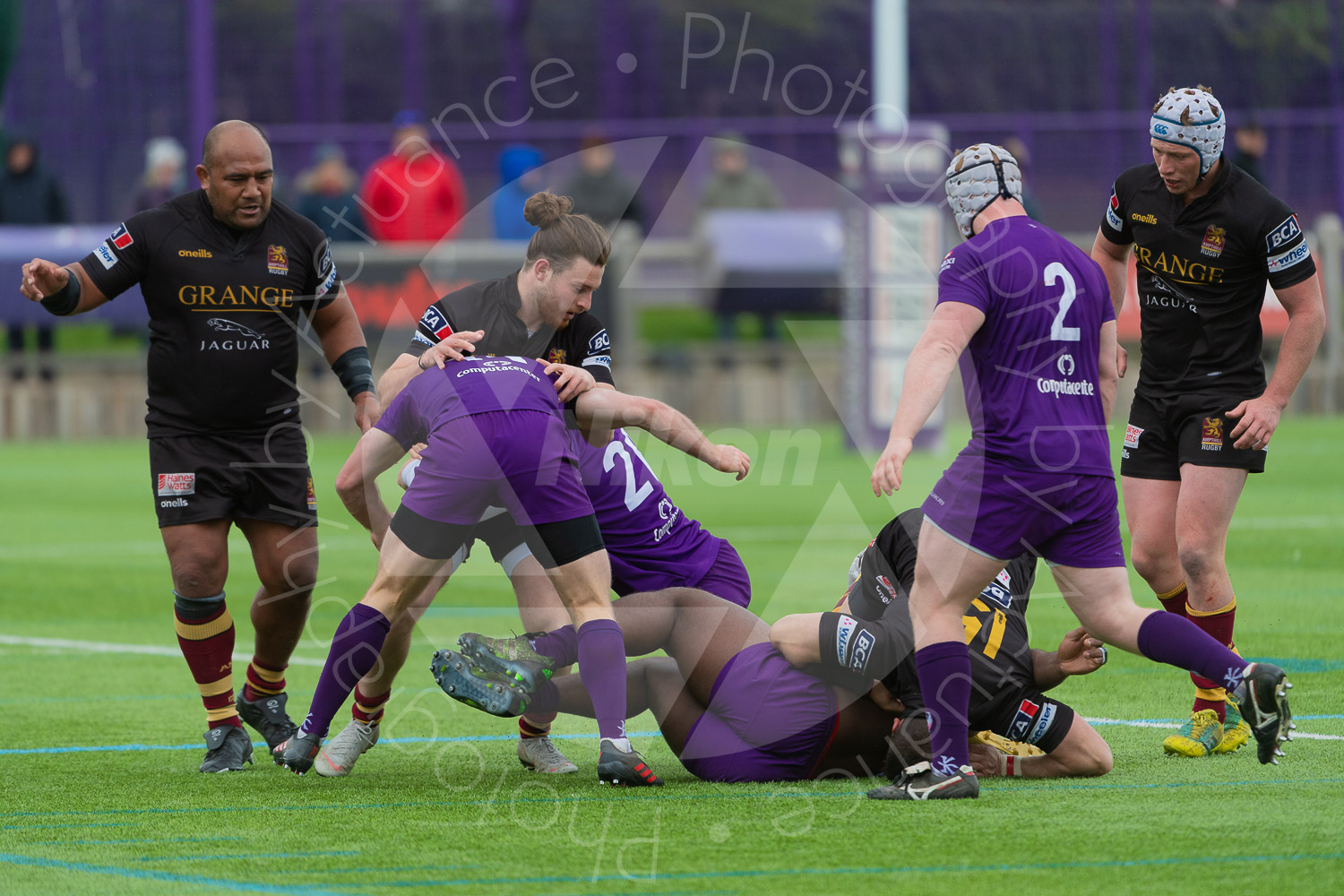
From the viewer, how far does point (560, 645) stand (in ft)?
18.7

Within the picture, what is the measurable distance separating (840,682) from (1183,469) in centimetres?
168

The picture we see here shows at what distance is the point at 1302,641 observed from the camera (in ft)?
26.4

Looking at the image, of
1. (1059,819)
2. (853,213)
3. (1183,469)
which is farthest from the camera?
(853,213)

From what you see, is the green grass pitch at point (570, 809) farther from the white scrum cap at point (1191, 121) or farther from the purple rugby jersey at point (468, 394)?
the white scrum cap at point (1191, 121)

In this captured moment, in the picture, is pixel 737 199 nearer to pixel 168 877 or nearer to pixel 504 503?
pixel 504 503

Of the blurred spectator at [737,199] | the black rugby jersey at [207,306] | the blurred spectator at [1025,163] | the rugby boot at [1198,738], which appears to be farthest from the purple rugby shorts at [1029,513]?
the blurred spectator at [737,199]

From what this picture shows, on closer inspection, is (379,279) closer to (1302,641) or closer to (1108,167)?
(1108,167)

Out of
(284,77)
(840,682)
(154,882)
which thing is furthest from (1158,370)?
(284,77)

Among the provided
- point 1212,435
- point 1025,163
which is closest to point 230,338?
point 1212,435

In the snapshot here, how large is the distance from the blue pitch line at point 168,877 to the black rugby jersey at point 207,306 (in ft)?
6.52

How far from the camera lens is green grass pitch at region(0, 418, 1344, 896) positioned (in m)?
4.40

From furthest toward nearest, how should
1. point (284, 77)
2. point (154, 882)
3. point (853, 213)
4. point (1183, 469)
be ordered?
point (284, 77), point (853, 213), point (1183, 469), point (154, 882)

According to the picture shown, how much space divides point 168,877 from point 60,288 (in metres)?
2.42

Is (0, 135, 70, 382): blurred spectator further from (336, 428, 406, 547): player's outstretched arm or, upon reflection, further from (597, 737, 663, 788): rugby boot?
(597, 737, 663, 788): rugby boot
